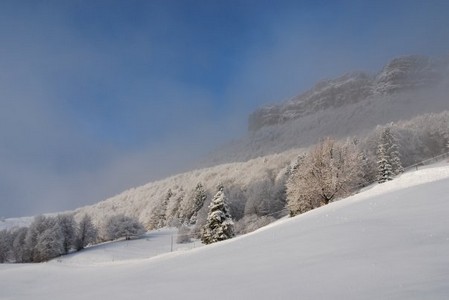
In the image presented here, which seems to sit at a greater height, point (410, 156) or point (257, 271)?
point (410, 156)

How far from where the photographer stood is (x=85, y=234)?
9312cm

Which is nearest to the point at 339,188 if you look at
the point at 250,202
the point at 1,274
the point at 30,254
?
the point at 1,274

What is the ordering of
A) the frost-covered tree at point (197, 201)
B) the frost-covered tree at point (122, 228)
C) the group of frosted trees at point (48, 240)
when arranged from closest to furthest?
the group of frosted trees at point (48, 240) < the frost-covered tree at point (122, 228) < the frost-covered tree at point (197, 201)

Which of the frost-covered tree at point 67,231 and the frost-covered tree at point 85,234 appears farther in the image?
the frost-covered tree at point 85,234

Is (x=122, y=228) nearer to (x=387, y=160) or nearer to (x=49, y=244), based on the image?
→ (x=49, y=244)

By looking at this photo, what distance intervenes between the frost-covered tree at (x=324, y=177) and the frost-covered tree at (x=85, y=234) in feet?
194

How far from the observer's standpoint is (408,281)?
323 inches

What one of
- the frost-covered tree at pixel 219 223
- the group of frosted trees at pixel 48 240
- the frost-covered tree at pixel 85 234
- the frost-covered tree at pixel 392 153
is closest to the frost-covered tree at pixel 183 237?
the frost-covered tree at pixel 85 234

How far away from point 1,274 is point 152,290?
43.8 ft

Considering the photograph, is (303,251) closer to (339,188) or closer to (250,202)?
(339,188)

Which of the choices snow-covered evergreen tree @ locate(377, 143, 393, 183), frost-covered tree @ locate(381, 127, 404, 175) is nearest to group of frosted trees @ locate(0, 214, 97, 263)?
snow-covered evergreen tree @ locate(377, 143, 393, 183)

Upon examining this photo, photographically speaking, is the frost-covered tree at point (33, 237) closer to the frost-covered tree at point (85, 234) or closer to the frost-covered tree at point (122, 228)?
the frost-covered tree at point (85, 234)

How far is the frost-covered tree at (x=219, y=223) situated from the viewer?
54.8 m

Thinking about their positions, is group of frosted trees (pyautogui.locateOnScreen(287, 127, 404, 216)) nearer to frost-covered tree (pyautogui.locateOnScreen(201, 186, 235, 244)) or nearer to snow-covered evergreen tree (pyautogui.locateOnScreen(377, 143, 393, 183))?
frost-covered tree (pyautogui.locateOnScreen(201, 186, 235, 244))
